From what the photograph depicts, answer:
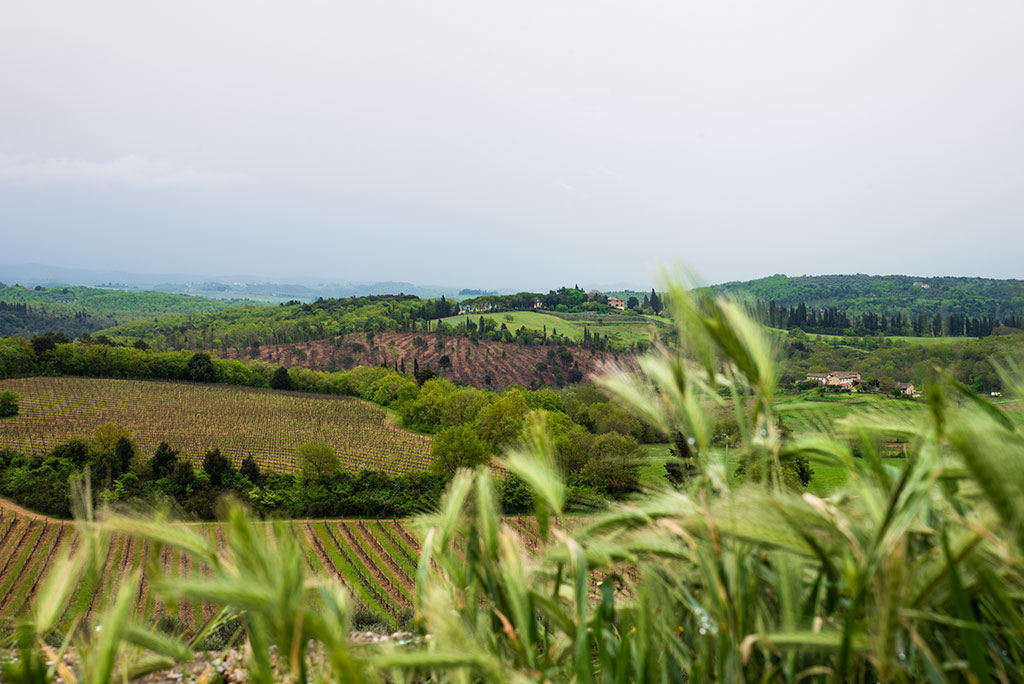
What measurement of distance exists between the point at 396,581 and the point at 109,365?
6610 cm

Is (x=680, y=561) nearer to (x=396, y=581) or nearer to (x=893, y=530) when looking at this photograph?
(x=893, y=530)

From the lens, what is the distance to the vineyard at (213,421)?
49812 mm

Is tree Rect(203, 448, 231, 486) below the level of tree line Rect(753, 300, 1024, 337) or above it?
below

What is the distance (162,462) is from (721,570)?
47.4 metres

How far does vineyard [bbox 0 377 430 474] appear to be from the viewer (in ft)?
163

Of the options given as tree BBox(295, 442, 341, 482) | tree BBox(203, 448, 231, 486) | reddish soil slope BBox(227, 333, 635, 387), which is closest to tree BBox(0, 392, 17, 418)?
tree BBox(203, 448, 231, 486)

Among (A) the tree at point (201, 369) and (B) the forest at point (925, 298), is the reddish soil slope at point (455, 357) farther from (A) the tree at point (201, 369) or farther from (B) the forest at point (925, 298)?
(B) the forest at point (925, 298)

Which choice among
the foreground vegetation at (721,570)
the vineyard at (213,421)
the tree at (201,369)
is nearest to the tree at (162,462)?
the vineyard at (213,421)

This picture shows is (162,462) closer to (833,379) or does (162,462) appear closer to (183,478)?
(183,478)

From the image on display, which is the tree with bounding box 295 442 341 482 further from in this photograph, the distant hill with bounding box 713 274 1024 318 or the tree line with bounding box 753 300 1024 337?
the distant hill with bounding box 713 274 1024 318

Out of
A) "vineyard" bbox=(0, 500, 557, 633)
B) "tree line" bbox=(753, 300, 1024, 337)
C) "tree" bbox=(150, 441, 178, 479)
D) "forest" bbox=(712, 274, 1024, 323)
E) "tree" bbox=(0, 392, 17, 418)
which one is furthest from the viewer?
"forest" bbox=(712, 274, 1024, 323)

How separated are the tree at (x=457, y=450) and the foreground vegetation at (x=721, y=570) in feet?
129

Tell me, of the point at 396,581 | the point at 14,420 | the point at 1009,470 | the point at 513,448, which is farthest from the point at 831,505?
the point at 14,420

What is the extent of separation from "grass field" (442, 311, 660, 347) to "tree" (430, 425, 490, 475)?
82.1m
